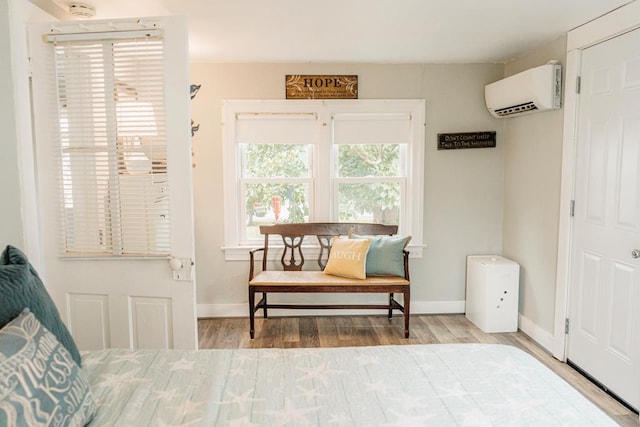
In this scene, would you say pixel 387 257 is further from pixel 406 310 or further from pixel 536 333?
pixel 536 333

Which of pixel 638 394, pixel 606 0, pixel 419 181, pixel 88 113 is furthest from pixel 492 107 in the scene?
pixel 88 113

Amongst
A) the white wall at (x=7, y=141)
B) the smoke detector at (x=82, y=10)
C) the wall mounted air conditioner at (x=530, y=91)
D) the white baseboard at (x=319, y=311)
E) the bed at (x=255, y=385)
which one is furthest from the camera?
the white baseboard at (x=319, y=311)

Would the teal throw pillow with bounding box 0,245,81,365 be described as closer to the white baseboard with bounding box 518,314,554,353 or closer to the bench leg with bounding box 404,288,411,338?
the bench leg with bounding box 404,288,411,338

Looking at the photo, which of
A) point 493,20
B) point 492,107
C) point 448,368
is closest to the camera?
point 448,368

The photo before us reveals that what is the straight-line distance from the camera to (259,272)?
4.14 m

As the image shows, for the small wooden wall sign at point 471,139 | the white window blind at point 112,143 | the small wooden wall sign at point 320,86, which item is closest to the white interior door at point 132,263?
the white window blind at point 112,143

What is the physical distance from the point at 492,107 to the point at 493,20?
121cm

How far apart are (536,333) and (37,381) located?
354 centimetres

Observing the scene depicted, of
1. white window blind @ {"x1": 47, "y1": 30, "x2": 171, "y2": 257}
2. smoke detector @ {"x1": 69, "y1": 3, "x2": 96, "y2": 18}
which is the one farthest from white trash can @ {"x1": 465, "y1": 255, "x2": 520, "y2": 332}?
smoke detector @ {"x1": 69, "y1": 3, "x2": 96, "y2": 18}

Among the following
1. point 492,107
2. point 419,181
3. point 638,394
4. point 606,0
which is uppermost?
point 606,0

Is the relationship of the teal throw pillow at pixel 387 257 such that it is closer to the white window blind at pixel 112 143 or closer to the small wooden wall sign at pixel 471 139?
the small wooden wall sign at pixel 471 139

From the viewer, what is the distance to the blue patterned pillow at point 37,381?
105 cm

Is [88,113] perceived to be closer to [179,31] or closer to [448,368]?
[179,31]

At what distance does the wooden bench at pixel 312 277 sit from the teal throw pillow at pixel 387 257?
56mm
